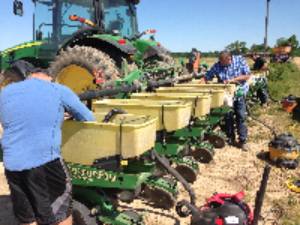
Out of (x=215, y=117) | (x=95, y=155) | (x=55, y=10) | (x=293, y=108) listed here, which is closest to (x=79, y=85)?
(x=55, y=10)

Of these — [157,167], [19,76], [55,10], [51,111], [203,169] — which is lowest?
[203,169]

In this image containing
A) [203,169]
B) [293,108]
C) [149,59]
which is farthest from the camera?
[293,108]

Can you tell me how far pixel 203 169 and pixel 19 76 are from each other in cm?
382

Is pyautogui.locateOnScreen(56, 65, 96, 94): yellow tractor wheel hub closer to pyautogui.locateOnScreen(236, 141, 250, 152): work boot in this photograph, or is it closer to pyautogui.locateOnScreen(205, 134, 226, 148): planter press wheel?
pyautogui.locateOnScreen(205, 134, 226, 148): planter press wheel

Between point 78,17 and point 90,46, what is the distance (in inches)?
24.1

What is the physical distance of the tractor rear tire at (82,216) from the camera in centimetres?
396

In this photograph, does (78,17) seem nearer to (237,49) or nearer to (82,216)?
(82,216)

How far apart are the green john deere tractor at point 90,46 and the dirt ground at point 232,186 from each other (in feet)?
6.50

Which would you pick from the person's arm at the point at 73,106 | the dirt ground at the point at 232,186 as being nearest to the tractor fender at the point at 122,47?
the dirt ground at the point at 232,186

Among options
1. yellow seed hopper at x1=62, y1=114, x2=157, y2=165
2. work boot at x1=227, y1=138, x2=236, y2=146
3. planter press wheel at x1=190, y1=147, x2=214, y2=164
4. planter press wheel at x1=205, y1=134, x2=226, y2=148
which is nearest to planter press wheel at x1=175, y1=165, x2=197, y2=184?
planter press wheel at x1=190, y1=147, x2=214, y2=164

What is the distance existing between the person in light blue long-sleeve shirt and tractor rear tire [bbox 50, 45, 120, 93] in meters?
4.01

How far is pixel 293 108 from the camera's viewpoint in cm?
1139

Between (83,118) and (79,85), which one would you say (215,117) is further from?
(83,118)

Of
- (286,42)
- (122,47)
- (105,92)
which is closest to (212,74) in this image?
(122,47)
